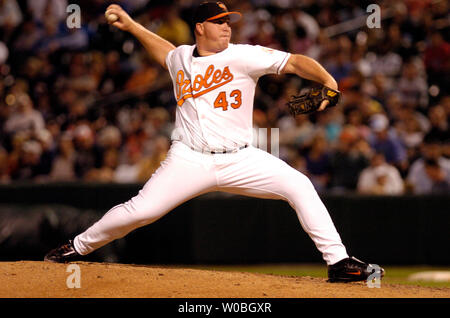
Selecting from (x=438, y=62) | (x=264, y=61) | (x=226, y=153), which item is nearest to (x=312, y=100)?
(x=264, y=61)

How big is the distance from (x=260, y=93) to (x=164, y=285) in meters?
7.28

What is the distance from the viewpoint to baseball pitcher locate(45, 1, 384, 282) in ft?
17.9

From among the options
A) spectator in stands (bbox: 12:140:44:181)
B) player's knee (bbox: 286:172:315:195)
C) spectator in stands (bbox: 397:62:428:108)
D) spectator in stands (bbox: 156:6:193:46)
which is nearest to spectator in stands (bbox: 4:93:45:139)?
spectator in stands (bbox: 12:140:44:181)

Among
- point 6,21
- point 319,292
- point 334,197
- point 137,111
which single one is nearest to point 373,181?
point 334,197

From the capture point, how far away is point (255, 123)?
1120cm

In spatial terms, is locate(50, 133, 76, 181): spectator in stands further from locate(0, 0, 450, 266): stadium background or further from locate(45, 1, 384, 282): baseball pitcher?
locate(45, 1, 384, 282): baseball pitcher

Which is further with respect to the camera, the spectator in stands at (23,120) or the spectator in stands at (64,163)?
the spectator in stands at (23,120)

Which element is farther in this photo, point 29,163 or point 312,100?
point 29,163

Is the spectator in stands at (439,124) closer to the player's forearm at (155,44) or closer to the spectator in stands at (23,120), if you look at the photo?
the spectator in stands at (23,120)

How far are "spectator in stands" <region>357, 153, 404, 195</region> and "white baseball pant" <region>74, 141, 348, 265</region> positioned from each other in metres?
5.00

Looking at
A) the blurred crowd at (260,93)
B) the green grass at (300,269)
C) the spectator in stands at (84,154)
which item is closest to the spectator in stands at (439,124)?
the blurred crowd at (260,93)

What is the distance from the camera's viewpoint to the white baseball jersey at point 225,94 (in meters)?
5.49

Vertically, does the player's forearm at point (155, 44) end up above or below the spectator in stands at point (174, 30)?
below

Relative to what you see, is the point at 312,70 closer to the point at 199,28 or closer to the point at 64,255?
the point at 199,28
